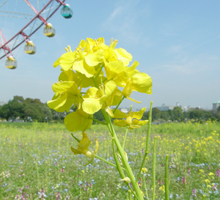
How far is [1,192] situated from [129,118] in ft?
9.33

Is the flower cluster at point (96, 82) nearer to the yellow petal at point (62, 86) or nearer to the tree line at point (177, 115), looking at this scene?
the yellow petal at point (62, 86)

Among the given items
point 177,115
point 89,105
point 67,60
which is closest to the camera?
point 89,105

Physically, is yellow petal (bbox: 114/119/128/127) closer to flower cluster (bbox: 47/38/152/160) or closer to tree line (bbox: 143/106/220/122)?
flower cluster (bbox: 47/38/152/160)

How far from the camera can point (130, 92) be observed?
0.76 m

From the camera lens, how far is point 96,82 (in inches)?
29.5

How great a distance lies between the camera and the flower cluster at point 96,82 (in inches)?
26.5

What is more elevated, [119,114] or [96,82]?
[96,82]

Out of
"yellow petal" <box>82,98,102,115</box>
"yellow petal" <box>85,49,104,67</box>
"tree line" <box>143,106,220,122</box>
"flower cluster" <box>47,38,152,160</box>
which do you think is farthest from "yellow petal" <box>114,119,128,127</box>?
"tree line" <box>143,106,220,122</box>

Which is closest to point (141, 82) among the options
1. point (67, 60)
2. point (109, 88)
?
point (109, 88)

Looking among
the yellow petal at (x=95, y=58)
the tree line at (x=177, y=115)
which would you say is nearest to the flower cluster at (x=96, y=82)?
the yellow petal at (x=95, y=58)

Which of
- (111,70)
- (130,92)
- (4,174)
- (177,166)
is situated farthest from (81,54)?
(177,166)

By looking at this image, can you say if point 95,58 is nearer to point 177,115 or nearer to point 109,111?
point 109,111

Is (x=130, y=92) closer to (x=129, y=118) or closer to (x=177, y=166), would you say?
(x=129, y=118)

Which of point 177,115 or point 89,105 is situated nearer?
point 89,105
